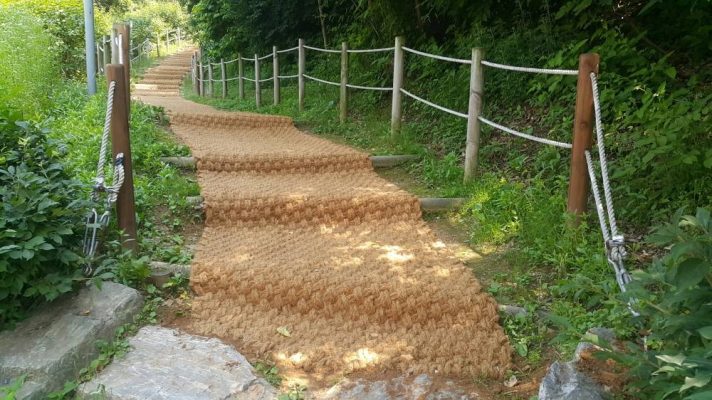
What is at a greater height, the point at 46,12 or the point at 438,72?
the point at 46,12

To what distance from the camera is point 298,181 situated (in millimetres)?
5180

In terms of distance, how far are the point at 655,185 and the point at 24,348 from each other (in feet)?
11.5

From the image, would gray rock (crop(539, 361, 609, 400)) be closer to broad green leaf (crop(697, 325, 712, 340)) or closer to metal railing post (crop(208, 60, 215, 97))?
broad green leaf (crop(697, 325, 712, 340))

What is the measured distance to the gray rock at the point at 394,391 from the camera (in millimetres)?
2604

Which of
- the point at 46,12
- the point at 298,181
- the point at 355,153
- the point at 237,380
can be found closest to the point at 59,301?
the point at 237,380

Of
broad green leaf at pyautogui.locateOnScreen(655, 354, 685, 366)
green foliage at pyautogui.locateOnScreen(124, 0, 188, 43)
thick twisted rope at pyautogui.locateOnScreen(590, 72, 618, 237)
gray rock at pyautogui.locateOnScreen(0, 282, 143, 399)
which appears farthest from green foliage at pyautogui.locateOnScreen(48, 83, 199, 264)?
green foliage at pyautogui.locateOnScreen(124, 0, 188, 43)

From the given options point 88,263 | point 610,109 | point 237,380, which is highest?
point 610,109

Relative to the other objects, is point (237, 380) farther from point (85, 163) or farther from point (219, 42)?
point (219, 42)

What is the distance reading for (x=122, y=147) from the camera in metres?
3.48

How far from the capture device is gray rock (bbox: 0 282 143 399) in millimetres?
2715

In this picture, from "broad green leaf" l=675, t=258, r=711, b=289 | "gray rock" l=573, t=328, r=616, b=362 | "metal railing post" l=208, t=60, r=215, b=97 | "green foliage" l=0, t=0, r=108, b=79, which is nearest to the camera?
"broad green leaf" l=675, t=258, r=711, b=289

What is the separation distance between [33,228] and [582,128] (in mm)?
2811

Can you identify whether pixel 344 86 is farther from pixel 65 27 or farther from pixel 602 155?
pixel 65 27

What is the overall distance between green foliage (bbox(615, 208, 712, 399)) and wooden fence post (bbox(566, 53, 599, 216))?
53.9 inches
